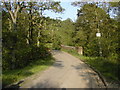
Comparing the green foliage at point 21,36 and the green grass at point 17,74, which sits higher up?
the green foliage at point 21,36

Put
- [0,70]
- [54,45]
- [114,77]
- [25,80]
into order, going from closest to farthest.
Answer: [25,80]
[114,77]
[0,70]
[54,45]

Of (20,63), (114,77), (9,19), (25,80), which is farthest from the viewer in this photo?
(9,19)

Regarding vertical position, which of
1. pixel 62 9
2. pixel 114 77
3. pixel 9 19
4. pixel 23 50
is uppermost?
pixel 62 9

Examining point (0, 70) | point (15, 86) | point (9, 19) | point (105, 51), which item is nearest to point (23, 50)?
point (0, 70)

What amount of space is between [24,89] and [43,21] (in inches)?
540

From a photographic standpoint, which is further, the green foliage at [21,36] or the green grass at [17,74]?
the green foliage at [21,36]

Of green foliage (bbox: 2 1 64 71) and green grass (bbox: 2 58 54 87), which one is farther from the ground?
green foliage (bbox: 2 1 64 71)

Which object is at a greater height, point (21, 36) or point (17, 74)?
point (21, 36)

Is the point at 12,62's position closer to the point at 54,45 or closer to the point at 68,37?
the point at 54,45

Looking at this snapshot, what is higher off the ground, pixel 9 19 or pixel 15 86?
pixel 9 19

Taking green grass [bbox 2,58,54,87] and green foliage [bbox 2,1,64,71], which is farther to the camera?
green foliage [bbox 2,1,64,71]

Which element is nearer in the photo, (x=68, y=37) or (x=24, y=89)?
(x=24, y=89)

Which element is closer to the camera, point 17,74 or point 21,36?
point 17,74

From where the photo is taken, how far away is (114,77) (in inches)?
398
